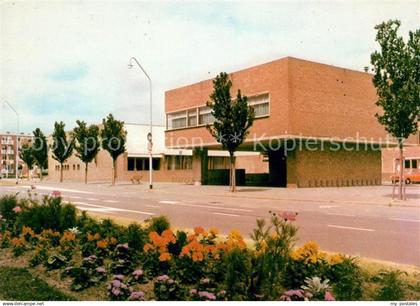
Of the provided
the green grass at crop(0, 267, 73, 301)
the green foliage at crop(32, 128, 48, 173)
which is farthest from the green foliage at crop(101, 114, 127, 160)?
the green grass at crop(0, 267, 73, 301)

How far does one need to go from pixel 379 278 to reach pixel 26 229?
5.97 m

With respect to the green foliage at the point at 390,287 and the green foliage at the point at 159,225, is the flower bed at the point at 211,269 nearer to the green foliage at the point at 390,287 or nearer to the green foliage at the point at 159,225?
the green foliage at the point at 390,287

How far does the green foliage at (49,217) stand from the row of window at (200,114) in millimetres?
25163

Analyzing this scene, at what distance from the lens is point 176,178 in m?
54.1

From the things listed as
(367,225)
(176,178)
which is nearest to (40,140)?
(176,178)

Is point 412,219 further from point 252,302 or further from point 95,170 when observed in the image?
point 95,170

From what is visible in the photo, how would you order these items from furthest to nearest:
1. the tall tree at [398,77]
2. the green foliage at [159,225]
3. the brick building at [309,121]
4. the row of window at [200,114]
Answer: the row of window at [200,114], the brick building at [309,121], the tall tree at [398,77], the green foliage at [159,225]

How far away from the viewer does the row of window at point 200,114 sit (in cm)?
3378

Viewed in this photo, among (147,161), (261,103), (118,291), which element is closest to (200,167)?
(261,103)

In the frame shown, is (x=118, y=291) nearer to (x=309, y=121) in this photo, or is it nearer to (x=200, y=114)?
(x=309, y=121)

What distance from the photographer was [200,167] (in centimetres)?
4272

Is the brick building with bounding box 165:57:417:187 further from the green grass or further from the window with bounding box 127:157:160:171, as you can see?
the green grass

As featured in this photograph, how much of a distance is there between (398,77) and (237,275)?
1876 centimetres

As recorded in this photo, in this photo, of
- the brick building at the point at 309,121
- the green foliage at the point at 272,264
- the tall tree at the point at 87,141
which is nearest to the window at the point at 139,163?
the tall tree at the point at 87,141
